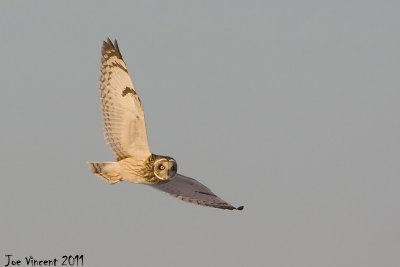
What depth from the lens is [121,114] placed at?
2452 centimetres

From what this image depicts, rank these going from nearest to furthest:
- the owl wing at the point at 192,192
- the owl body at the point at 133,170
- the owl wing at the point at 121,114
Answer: the owl body at the point at 133,170, the owl wing at the point at 121,114, the owl wing at the point at 192,192

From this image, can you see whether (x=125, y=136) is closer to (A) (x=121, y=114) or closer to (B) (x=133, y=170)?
(A) (x=121, y=114)

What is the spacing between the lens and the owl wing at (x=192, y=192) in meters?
26.3

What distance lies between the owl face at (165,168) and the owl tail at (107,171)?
43.4 inches

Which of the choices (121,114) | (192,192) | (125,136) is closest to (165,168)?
(125,136)

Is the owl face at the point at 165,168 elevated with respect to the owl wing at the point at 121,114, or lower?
lower

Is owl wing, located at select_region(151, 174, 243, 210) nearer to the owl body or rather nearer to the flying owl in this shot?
the flying owl

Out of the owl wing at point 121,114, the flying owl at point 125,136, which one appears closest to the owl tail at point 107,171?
the flying owl at point 125,136

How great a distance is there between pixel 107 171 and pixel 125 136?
108cm

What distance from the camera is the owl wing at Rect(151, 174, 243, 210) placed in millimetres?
26311

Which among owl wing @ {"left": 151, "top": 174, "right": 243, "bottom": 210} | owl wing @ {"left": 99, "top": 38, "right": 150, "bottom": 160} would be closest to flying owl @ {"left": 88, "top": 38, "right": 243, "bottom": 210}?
owl wing @ {"left": 99, "top": 38, "right": 150, "bottom": 160}

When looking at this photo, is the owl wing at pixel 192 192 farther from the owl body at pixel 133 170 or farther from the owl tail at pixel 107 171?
the owl tail at pixel 107 171

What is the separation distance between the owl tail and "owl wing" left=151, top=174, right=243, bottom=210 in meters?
2.15

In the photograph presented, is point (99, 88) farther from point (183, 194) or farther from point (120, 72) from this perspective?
point (183, 194)
